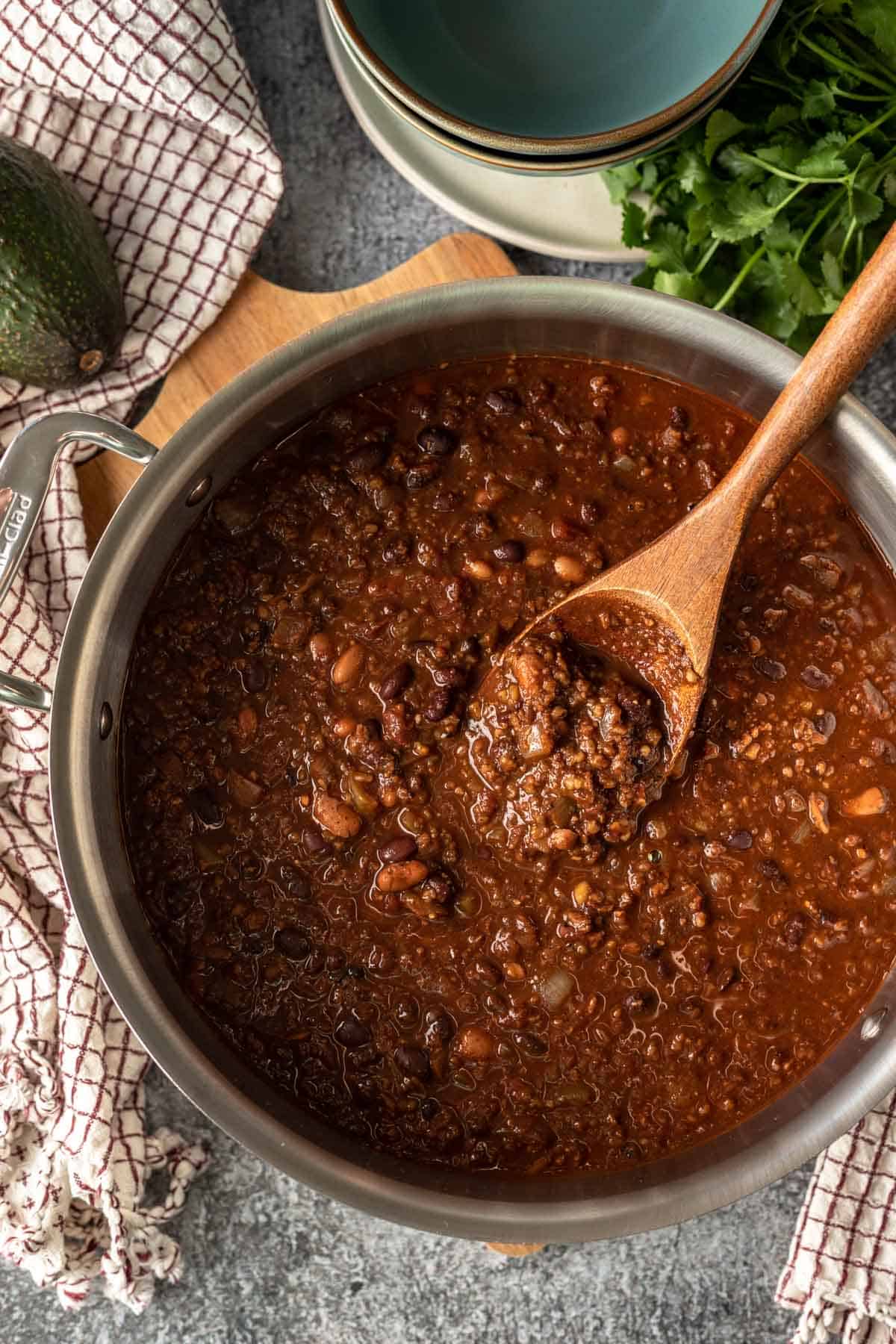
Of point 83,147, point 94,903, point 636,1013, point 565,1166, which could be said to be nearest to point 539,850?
point 636,1013

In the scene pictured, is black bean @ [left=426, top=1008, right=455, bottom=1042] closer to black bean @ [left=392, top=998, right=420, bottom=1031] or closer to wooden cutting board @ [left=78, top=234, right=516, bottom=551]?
black bean @ [left=392, top=998, right=420, bottom=1031]

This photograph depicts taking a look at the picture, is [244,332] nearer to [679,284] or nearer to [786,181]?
[679,284]

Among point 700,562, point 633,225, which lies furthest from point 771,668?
point 633,225

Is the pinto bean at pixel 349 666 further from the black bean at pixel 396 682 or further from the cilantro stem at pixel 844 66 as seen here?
the cilantro stem at pixel 844 66

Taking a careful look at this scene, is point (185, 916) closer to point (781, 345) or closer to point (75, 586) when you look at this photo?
point (75, 586)

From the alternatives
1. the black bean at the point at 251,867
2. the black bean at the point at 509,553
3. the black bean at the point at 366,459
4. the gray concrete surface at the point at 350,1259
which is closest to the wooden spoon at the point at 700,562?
the black bean at the point at 509,553


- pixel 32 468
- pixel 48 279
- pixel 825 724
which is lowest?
pixel 32 468
